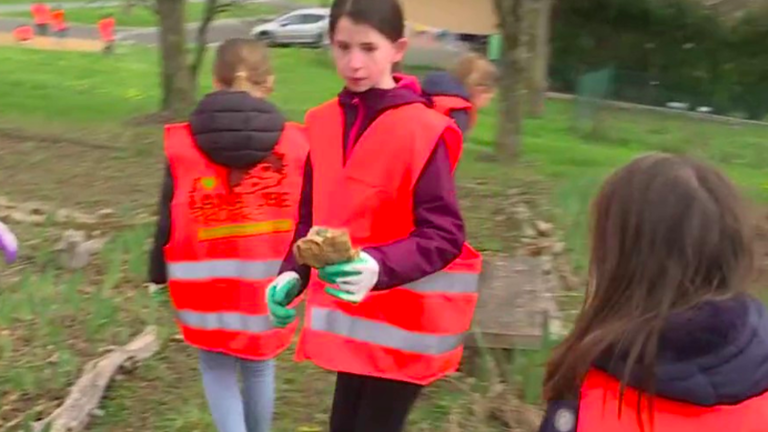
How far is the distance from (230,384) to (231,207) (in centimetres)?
59

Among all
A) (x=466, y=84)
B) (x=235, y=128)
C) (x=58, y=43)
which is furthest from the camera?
(x=58, y=43)

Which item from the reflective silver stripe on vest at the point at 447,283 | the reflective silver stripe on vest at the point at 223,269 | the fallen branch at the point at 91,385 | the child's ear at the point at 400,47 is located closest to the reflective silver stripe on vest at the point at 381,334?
the reflective silver stripe on vest at the point at 447,283

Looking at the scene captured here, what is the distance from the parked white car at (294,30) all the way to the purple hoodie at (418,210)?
26.8m

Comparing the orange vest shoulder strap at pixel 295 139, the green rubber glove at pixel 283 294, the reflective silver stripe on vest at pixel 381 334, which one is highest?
the orange vest shoulder strap at pixel 295 139

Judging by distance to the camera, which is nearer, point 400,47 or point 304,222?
point 400,47

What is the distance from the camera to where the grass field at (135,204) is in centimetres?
401

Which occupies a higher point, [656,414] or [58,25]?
[656,414]

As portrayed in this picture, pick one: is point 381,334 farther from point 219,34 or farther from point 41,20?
point 219,34

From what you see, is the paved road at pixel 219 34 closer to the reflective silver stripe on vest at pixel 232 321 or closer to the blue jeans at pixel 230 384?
the blue jeans at pixel 230 384

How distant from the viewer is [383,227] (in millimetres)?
2588

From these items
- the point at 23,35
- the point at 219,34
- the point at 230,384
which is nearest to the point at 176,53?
the point at 230,384

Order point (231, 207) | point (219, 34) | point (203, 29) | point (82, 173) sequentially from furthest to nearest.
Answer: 1. point (219, 34)
2. point (203, 29)
3. point (82, 173)
4. point (231, 207)

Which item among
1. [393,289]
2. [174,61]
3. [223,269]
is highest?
[393,289]

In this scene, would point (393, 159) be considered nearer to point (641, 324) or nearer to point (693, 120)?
point (641, 324)
